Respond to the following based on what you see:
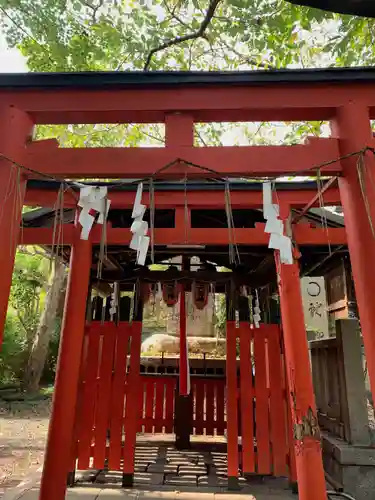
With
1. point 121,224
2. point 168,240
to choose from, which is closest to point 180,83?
point 168,240

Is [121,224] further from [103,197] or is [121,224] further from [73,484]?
[73,484]

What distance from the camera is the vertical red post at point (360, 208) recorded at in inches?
100

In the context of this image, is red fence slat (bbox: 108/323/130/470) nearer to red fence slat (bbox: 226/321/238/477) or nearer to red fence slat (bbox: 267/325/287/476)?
red fence slat (bbox: 226/321/238/477)

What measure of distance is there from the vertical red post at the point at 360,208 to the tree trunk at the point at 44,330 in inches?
501

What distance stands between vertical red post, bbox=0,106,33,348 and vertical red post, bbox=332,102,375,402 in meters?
2.40

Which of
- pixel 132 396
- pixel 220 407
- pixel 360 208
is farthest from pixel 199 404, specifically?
pixel 360 208

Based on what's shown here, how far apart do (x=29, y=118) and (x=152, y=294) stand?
16.7ft

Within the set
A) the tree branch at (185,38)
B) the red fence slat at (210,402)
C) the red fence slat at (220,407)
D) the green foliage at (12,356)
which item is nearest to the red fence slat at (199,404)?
the red fence slat at (210,402)

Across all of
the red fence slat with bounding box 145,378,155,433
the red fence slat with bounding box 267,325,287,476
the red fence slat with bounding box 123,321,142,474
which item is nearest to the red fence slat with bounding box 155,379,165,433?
the red fence slat with bounding box 145,378,155,433

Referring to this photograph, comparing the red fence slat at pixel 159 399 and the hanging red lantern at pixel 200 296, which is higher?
the hanging red lantern at pixel 200 296

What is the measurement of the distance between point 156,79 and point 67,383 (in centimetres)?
341

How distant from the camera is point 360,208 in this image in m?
2.67

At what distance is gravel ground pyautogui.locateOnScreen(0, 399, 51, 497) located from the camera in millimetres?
6509

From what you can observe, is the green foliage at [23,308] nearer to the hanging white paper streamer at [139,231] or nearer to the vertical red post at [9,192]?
the vertical red post at [9,192]
